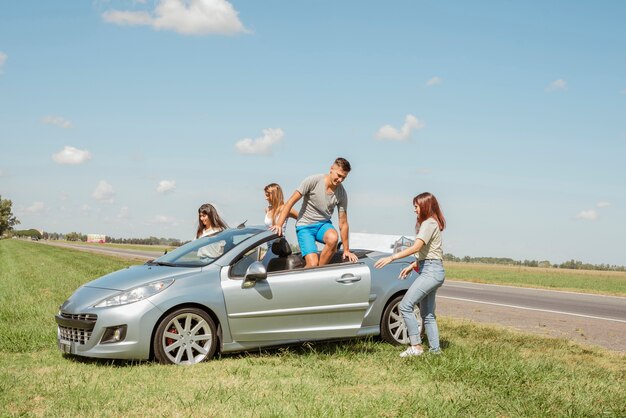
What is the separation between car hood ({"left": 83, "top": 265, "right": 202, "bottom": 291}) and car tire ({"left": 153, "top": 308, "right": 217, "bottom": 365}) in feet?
1.36

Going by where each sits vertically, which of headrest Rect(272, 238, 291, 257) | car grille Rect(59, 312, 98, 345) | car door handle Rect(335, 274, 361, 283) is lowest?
car grille Rect(59, 312, 98, 345)

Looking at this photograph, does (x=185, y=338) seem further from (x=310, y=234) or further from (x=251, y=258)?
(x=310, y=234)

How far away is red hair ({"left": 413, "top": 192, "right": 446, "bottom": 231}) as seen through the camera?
7461mm

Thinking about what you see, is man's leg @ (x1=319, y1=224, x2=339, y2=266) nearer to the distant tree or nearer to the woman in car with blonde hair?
the woman in car with blonde hair

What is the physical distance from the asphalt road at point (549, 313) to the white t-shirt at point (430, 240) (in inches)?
150

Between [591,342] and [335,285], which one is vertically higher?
[335,285]

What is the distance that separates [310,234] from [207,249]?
1.18 m

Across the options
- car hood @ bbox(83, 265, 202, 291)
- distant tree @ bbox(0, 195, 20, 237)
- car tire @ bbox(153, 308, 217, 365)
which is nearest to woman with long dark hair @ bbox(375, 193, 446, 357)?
car tire @ bbox(153, 308, 217, 365)

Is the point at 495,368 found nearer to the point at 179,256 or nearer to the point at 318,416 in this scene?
the point at 318,416

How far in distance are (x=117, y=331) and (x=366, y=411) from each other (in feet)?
9.17

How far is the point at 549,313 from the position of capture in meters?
14.3

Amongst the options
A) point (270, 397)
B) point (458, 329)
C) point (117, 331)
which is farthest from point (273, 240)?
point (458, 329)

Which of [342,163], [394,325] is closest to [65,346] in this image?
[342,163]

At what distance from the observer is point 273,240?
25.5 ft
